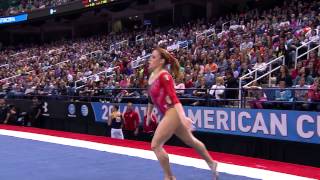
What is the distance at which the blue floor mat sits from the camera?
6.65 metres

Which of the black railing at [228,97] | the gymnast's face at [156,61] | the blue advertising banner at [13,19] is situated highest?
the blue advertising banner at [13,19]

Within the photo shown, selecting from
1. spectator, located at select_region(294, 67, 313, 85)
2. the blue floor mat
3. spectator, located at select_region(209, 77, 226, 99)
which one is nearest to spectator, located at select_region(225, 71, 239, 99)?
spectator, located at select_region(209, 77, 226, 99)

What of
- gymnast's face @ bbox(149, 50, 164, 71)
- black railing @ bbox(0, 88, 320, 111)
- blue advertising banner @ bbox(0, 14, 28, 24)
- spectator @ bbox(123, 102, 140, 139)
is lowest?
spectator @ bbox(123, 102, 140, 139)

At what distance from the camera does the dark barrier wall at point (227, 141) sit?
28.9ft

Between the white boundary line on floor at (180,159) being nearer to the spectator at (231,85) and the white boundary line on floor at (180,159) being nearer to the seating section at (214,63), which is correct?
the seating section at (214,63)

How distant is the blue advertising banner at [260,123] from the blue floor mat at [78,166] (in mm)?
2327

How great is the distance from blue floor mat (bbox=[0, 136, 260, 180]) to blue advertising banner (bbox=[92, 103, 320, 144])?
2.33m

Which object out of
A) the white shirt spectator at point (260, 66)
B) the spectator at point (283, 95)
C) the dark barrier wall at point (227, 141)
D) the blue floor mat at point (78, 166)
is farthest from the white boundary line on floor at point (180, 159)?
the white shirt spectator at point (260, 66)

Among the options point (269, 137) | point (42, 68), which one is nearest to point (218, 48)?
point (269, 137)

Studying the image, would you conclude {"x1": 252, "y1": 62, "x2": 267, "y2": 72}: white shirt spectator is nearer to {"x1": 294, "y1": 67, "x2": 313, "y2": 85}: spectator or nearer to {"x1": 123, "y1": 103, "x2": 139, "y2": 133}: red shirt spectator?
{"x1": 294, "y1": 67, "x2": 313, "y2": 85}: spectator

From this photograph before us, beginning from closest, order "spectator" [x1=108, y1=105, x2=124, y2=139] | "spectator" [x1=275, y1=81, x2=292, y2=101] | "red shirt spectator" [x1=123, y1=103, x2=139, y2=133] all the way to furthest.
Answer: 1. "spectator" [x1=275, y1=81, x2=292, y2=101]
2. "red shirt spectator" [x1=123, y1=103, x2=139, y2=133]
3. "spectator" [x1=108, y1=105, x2=124, y2=139]

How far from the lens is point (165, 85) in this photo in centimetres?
548

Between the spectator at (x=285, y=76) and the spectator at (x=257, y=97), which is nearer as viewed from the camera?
the spectator at (x=257, y=97)

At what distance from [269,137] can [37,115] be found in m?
10.2
